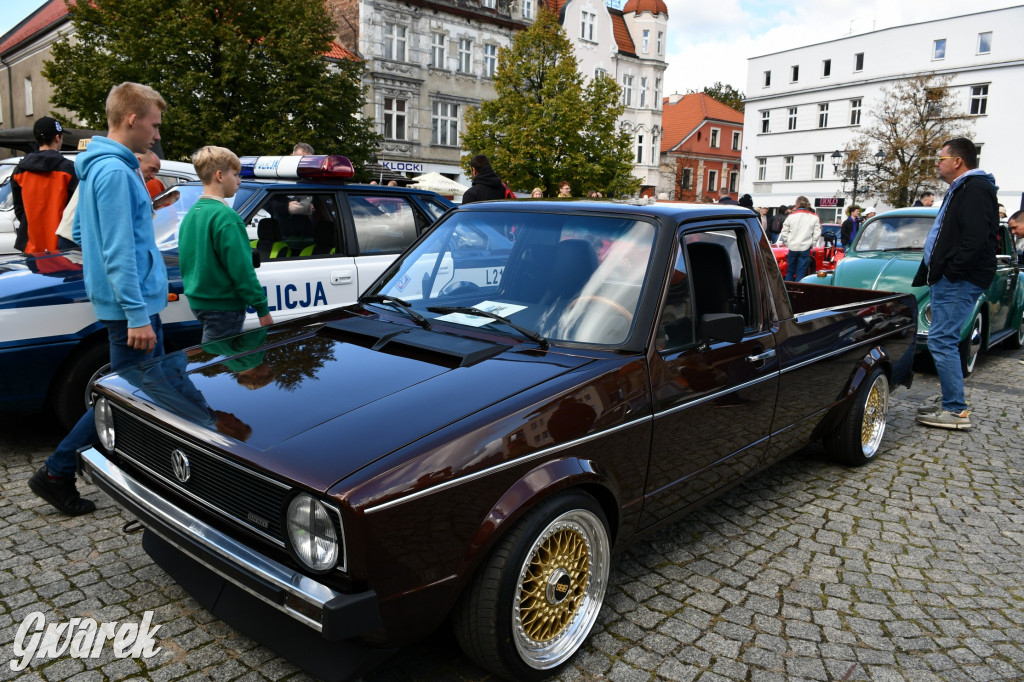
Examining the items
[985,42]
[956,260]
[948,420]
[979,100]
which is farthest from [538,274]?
[985,42]

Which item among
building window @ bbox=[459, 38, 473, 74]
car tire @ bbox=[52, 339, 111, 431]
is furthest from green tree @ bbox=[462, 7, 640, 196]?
car tire @ bbox=[52, 339, 111, 431]

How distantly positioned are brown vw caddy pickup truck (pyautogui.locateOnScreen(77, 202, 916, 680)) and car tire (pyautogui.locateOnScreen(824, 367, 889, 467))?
1010mm

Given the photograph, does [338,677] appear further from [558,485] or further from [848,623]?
[848,623]

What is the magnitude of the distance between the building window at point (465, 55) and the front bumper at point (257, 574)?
130 feet

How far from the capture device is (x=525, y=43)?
114 ft

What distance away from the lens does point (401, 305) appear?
359cm

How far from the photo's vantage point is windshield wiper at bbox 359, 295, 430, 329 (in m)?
3.35

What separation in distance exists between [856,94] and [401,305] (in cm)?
5924

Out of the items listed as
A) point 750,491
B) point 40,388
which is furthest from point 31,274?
point 750,491

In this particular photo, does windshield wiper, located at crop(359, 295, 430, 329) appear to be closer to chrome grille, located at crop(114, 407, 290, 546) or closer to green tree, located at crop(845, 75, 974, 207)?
chrome grille, located at crop(114, 407, 290, 546)

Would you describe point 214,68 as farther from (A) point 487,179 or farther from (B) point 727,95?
(B) point 727,95

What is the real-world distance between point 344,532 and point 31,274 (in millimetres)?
3813

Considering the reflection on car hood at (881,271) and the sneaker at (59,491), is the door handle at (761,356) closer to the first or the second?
the sneaker at (59,491)

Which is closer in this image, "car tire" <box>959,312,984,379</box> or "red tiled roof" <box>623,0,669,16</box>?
"car tire" <box>959,312,984,379</box>
